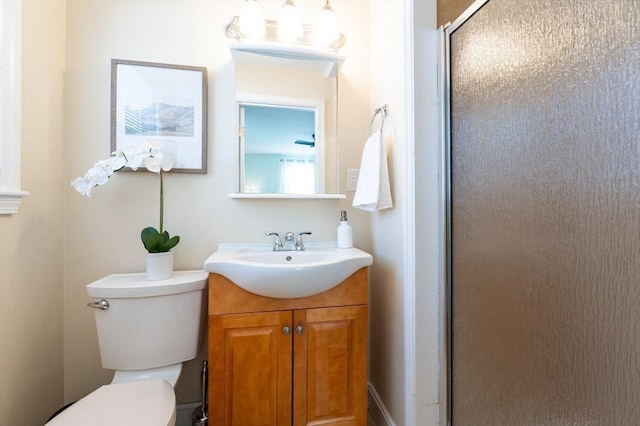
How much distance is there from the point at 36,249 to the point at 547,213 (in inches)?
68.5

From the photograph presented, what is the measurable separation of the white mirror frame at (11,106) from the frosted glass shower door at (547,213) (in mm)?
1562

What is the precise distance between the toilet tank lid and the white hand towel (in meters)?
0.79

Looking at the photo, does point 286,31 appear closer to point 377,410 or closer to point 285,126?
point 285,126

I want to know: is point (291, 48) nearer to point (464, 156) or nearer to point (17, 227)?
point (464, 156)

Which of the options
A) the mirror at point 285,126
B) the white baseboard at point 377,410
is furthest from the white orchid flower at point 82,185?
the white baseboard at point 377,410

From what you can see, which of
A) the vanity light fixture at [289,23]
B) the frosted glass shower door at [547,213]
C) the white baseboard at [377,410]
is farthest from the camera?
the vanity light fixture at [289,23]

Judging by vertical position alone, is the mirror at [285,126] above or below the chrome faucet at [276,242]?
above

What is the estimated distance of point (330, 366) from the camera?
3.76 ft

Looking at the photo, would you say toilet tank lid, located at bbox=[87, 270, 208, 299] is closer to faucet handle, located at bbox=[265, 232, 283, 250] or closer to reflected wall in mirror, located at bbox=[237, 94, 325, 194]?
faucet handle, located at bbox=[265, 232, 283, 250]

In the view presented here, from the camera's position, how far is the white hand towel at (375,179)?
1.25 metres

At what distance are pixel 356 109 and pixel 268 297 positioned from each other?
1.08 meters

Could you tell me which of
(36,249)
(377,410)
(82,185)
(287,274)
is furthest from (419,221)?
(36,249)

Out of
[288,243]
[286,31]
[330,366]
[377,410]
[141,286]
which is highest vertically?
[286,31]

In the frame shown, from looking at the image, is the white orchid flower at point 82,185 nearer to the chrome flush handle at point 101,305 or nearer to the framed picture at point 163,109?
the framed picture at point 163,109
